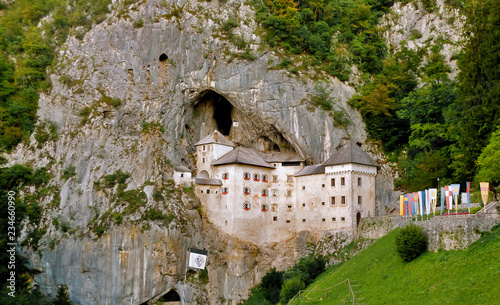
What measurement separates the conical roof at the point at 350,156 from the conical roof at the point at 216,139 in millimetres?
11803

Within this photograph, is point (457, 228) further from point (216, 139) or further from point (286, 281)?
point (216, 139)

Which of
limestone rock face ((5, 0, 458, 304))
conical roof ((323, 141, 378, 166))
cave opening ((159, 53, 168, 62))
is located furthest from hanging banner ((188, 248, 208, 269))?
cave opening ((159, 53, 168, 62))

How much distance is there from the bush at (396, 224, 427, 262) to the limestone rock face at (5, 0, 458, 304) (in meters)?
21.2

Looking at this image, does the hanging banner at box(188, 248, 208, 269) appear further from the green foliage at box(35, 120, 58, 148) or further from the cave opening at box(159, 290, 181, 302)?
the green foliage at box(35, 120, 58, 148)

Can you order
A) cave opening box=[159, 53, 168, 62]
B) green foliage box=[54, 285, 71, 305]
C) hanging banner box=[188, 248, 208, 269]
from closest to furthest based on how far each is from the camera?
hanging banner box=[188, 248, 208, 269], green foliage box=[54, 285, 71, 305], cave opening box=[159, 53, 168, 62]

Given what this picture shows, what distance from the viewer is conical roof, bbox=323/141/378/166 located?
5922 centimetres

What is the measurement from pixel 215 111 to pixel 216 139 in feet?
20.8

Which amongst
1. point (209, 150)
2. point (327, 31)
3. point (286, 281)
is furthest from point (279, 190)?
point (327, 31)

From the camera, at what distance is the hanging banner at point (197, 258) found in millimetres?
57875

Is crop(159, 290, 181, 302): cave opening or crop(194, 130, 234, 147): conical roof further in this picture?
crop(194, 130, 234, 147): conical roof

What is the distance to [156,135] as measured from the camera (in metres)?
65.5

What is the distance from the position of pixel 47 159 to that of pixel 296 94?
30.8 meters

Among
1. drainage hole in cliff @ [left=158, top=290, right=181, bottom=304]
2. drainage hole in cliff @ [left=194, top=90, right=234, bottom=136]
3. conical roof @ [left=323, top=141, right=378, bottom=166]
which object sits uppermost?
drainage hole in cliff @ [left=194, top=90, right=234, bottom=136]

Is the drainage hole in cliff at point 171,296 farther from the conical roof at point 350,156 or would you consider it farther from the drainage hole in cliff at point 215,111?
the conical roof at point 350,156
